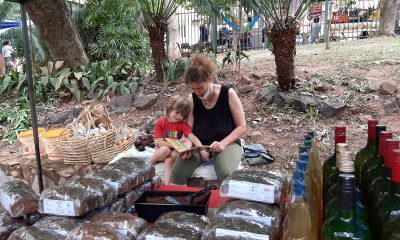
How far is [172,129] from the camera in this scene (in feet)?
12.5

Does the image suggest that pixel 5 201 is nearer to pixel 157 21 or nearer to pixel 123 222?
pixel 123 222

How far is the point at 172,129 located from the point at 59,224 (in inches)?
87.6

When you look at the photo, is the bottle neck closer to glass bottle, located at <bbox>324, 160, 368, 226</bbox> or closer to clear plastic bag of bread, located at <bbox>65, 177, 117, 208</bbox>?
glass bottle, located at <bbox>324, 160, 368, 226</bbox>

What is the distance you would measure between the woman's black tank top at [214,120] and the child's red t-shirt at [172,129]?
102 mm

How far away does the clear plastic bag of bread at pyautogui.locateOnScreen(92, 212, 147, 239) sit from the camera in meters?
1.57

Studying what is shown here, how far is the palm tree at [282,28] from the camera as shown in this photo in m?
6.04

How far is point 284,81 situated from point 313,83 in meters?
0.72

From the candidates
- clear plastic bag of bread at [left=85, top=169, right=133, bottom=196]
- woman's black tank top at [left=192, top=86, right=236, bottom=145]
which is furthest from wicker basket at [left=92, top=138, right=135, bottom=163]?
clear plastic bag of bread at [left=85, top=169, right=133, bottom=196]

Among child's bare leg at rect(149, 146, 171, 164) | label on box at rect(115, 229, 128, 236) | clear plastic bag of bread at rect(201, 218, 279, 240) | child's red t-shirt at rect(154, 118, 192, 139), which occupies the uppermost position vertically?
clear plastic bag of bread at rect(201, 218, 279, 240)

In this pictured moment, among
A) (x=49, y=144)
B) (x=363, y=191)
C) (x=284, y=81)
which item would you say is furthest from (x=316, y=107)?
(x=363, y=191)

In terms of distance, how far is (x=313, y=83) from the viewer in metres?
6.89

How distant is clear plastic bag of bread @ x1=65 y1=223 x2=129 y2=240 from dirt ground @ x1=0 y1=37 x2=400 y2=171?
3.72 metres

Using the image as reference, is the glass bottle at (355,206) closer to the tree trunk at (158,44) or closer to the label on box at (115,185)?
the label on box at (115,185)

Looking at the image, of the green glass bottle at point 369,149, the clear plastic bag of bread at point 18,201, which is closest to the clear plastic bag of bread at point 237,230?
the green glass bottle at point 369,149
